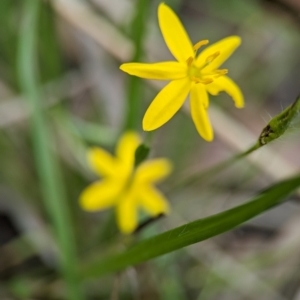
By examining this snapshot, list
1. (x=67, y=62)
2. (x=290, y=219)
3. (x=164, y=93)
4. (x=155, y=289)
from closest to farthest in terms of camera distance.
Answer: (x=164, y=93) < (x=155, y=289) < (x=290, y=219) < (x=67, y=62)

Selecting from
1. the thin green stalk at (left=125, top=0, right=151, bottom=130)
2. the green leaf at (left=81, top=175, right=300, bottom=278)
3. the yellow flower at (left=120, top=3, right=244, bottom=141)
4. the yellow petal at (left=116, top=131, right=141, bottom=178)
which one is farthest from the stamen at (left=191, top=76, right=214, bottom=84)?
the yellow petal at (left=116, top=131, right=141, bottom=178)

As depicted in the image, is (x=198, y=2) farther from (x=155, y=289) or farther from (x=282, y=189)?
(x=282, y=189)

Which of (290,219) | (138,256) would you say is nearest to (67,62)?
(290,219)

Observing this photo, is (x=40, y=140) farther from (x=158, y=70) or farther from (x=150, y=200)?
(x=158, y=70)

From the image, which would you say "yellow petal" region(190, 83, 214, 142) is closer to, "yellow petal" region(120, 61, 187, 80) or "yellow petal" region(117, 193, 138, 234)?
"yellow petal" region(120, 61, 187, 80)

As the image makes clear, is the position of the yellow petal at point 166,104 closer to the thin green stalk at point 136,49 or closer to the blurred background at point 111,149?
the thin green stalk at point 136,49
